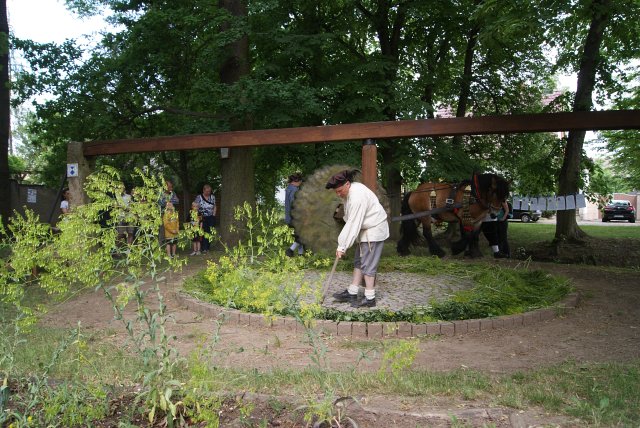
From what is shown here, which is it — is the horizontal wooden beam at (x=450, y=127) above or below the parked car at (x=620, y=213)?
above

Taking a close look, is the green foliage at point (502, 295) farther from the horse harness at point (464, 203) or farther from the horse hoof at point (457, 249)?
the horse hoof at point (457, 249)

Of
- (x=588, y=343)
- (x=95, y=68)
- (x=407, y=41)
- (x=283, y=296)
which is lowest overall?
(x=588, y=343)

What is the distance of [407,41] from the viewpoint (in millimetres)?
17641

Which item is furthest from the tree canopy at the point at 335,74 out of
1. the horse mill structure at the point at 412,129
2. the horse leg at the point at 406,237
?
the horse mill structure at the point at 412,129

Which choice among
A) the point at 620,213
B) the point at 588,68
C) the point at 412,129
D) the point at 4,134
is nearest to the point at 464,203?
the point at 412,129

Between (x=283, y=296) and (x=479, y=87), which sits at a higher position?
(x=479, y=87)

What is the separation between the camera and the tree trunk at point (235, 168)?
14.4 meters

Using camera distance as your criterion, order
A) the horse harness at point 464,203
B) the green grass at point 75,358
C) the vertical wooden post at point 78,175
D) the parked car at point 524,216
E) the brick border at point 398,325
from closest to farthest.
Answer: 1. the green grass at point 75,358
2. the brick border at point 398,325
3. the vertical wooden post at point 78,175
4. the horse harness at point 464,203
5. the parked car at point 524,216

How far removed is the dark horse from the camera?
1230 cm

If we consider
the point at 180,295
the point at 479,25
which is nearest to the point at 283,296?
the point at 180,295

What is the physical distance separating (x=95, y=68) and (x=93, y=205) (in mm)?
10586

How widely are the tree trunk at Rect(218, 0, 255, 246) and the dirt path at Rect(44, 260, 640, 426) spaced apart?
20.3 feet

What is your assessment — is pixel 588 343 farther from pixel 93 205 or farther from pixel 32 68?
pixel 32 68

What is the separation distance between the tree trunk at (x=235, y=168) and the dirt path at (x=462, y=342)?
6.18 metres
